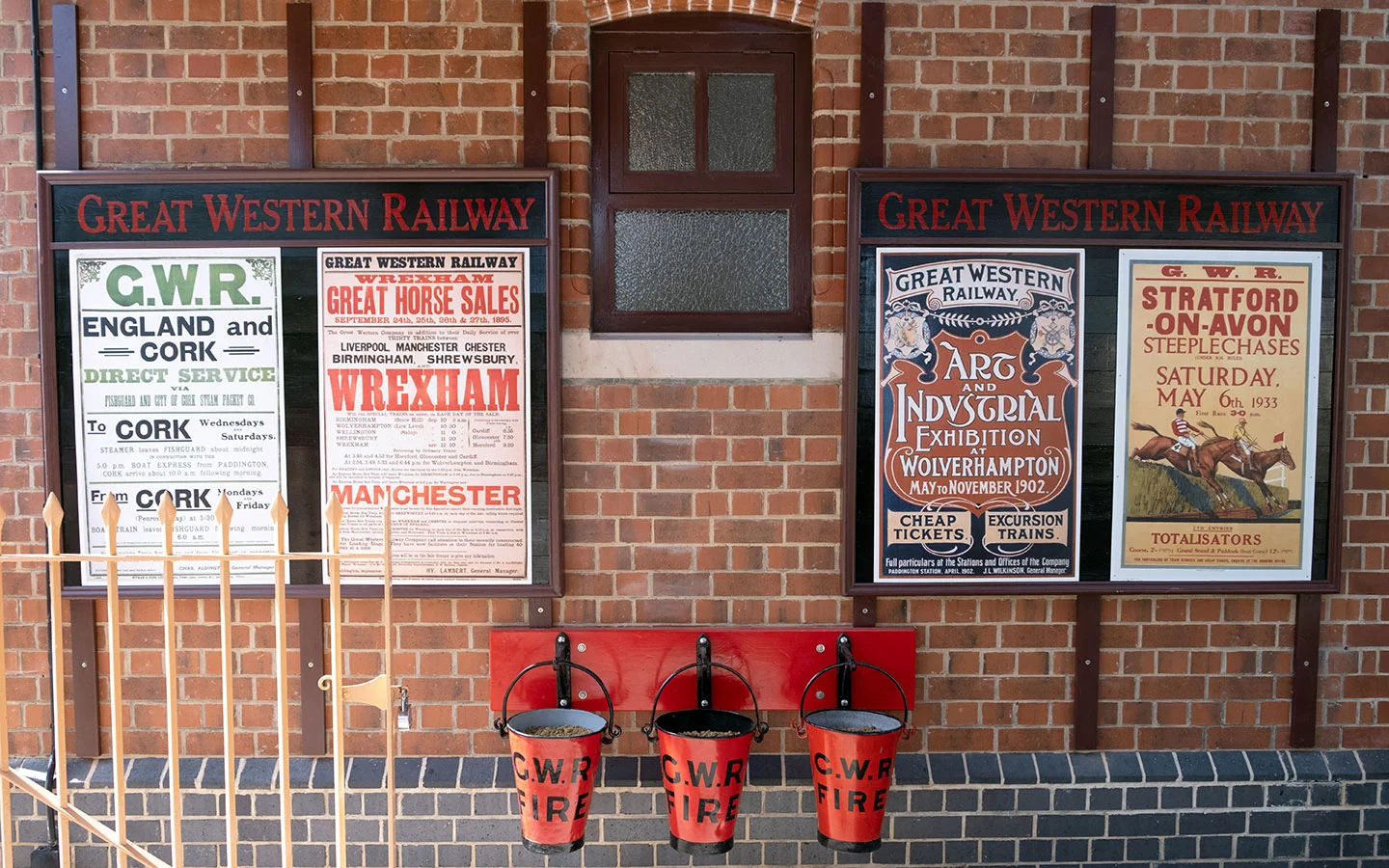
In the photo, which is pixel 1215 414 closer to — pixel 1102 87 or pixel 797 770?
pixel 1102 87

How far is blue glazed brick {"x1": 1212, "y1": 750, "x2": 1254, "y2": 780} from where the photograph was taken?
366 cm

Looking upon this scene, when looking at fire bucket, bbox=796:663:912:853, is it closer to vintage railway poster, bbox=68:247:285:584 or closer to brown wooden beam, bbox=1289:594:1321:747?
brown wooden beam, bbox=1289:594:1321:747

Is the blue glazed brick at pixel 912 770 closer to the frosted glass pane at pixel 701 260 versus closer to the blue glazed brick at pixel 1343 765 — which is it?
the blue glazed brick at pixel 1343 765

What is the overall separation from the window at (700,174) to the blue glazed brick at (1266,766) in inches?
99.5

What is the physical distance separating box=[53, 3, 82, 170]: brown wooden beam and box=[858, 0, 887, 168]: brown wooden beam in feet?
9.90

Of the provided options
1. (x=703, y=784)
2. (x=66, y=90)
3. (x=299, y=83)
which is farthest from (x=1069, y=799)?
(x=66, y=90)

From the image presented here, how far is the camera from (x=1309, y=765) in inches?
145

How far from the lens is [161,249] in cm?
351

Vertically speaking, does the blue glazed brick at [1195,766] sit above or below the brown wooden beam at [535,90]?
below

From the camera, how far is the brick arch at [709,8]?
11.5 ft

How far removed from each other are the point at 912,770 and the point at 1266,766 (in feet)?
4.74

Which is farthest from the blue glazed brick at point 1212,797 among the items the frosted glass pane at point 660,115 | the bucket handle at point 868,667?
the frosted glass pane at point 660,115

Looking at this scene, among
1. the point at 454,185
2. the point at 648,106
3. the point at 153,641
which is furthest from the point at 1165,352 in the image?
the point at 153,641

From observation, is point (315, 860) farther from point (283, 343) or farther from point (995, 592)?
point (995, 592)
